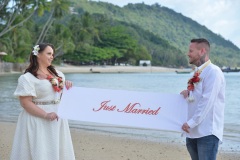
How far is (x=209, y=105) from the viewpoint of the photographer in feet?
11.6

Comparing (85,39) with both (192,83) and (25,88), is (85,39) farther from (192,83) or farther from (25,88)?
(192,83)

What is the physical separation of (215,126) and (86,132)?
25.2 feet

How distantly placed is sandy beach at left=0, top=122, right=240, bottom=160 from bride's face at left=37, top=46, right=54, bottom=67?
3.38 m

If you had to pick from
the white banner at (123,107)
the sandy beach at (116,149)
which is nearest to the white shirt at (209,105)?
the white banner at (123,107)

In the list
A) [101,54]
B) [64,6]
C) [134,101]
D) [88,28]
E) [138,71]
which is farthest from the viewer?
[138,71]

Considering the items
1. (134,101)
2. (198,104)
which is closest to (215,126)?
(198,104)

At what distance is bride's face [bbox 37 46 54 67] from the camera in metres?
4.14

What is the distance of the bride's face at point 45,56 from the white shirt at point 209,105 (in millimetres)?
1569

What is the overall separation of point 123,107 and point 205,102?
112 cm

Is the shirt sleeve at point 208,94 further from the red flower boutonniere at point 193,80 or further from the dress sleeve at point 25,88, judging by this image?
the dress sleeve at point 25,88

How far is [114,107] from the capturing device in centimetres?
442

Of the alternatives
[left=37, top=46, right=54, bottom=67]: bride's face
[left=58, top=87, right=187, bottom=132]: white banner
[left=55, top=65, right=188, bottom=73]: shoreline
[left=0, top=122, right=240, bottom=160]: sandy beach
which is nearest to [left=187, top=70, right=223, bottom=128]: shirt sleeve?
[left=58, top=87, right=187, bottom=132]: white banner

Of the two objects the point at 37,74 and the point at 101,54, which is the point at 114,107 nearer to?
the point at 37,74

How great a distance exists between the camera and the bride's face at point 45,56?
414 cm
